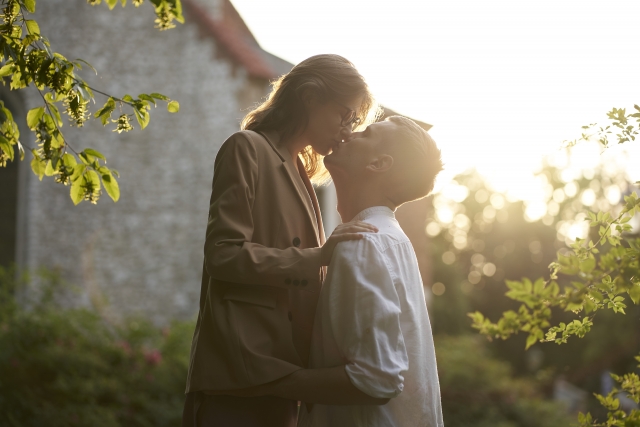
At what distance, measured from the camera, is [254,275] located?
2.13 metres

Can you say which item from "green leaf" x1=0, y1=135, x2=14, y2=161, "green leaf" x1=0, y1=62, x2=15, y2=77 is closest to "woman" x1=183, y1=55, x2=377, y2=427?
"green leaf" x1=0, y1=135, x2=14, y2=161

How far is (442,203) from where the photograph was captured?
169ft

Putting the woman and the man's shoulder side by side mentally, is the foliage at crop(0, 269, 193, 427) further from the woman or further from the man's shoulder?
the man's shoulder

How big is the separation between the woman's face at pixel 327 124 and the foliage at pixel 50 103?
54 cm

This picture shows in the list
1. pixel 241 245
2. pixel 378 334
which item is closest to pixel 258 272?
pixel 241 245

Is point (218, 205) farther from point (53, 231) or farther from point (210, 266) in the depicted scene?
point (53, 231)

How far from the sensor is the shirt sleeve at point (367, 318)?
2.02 metres

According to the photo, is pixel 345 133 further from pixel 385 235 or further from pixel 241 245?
pixel 241 245

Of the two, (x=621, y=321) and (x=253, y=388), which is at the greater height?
(x=253, y=388)

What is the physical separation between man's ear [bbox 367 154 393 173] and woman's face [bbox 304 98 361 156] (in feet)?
0.69

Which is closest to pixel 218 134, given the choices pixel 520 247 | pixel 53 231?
pixel 53 231

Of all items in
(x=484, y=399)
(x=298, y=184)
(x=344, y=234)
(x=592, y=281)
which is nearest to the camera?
(x=344, y=234)

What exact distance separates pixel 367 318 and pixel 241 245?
0.49 metres

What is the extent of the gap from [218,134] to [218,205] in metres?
10.0
